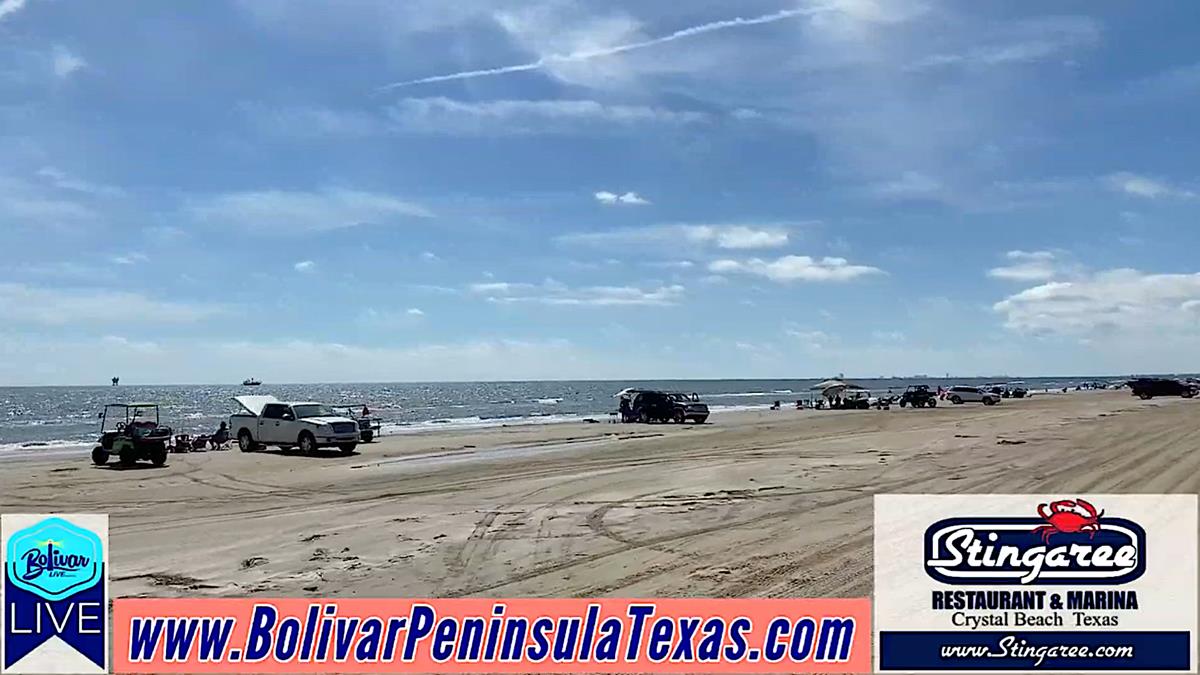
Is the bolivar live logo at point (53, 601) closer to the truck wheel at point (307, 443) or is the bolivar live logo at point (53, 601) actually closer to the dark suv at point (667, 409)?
the truck wheel at point (307, 443)

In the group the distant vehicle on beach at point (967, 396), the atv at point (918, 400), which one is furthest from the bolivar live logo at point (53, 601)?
the distant vehicle on beach at point (967, 396)

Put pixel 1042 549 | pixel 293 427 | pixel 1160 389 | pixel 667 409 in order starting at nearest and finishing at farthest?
1. pixel 1042 549
2. pixel 293 427
3. pixel 667 409
4. pixel 1160 389

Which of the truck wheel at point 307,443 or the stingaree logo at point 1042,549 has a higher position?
the stingaree logo at point 1042,549

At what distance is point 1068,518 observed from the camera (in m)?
7.40

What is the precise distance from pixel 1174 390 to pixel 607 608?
286 ft

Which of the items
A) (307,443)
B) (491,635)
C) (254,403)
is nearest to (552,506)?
(491,635)

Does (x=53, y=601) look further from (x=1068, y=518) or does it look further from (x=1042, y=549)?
(x=1068, y=518)

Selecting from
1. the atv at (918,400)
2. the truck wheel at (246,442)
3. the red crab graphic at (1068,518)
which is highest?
the red crab graphic at (1068,518)

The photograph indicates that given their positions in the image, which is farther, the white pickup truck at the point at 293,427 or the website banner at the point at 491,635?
the white pickup truck at the point at 293,427

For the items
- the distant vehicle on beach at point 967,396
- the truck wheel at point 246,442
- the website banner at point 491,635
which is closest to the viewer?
the website banner at point 491,635

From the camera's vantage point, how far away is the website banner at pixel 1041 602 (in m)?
6.71

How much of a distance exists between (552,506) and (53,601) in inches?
332

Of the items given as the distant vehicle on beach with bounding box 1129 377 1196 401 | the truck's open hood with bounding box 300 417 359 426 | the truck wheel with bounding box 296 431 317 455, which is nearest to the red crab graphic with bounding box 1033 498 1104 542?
the truck wheel with bounding box 296 431 317 455

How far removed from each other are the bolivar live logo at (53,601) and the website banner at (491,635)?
278 millimetres
